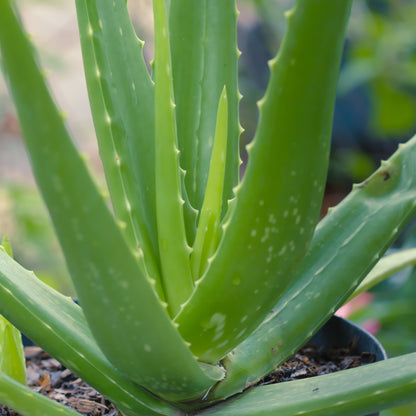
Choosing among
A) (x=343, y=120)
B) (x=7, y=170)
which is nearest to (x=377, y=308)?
(x=343, y=120)

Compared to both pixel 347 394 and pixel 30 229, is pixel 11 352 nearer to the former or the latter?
pixel 347 394

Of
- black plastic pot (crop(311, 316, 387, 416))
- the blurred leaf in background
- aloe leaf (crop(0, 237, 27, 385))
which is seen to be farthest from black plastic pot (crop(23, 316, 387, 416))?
the blurred leaf in background

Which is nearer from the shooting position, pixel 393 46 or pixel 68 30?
pixel 393 46

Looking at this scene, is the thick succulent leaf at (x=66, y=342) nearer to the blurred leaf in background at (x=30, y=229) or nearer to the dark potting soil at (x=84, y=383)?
the dark potting soil at (x=84, y=383)

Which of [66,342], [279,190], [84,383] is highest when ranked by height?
[279,190]

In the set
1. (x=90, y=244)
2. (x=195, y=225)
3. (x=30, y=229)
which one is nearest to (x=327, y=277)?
(x=195, y=225)

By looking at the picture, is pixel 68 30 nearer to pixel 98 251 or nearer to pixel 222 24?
pixel 222 24

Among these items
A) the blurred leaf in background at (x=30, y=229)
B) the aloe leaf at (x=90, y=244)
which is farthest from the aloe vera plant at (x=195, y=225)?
the blurred leaf in background at (x=30, y=229)
